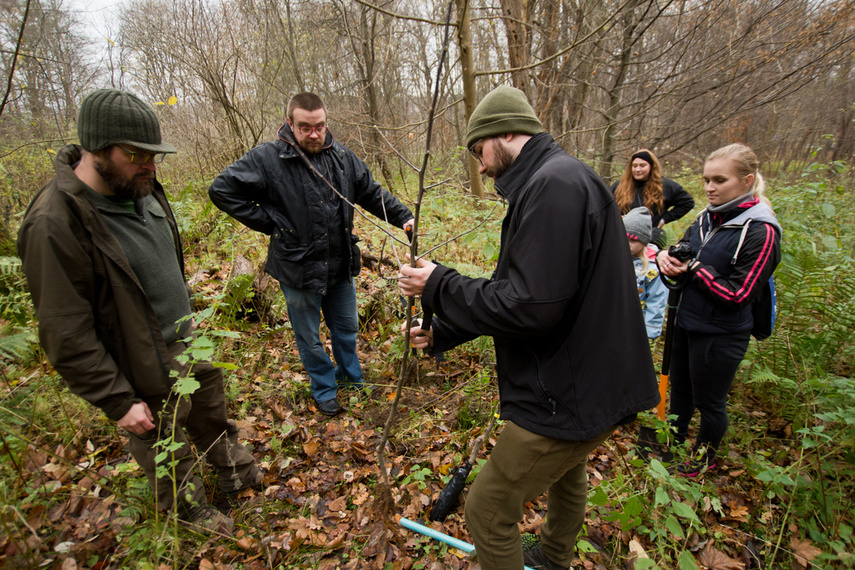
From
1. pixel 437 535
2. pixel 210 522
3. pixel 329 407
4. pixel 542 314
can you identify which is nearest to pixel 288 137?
pixel 329 407

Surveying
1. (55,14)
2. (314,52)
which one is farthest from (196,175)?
(314,52)

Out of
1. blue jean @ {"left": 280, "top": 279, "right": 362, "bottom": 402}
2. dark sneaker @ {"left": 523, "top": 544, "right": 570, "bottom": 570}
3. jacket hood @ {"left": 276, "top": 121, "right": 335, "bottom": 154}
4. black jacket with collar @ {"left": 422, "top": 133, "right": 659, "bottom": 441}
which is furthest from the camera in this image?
blue jean @ {"left": 280, "top": 279, "right": 362, "bottom": 402}

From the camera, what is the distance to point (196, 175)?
7.71 m

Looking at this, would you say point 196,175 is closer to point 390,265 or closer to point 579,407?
point 390,265

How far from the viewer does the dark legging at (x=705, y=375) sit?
2.59 m

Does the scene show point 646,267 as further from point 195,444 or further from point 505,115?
point 195,444

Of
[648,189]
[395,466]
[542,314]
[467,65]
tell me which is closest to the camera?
[542,314]

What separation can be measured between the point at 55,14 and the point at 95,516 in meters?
7.90

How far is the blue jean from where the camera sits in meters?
3.47

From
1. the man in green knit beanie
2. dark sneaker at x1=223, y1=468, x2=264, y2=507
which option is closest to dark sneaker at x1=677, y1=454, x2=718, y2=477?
dark sneaker at x1=223, y1=468, x2=264, y2=507

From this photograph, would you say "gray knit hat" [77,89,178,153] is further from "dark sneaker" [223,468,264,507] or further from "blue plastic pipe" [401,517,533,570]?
"blue plastic pipe" [401,517,533,570]

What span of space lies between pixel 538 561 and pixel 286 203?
119 inches

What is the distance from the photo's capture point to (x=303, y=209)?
327 cm

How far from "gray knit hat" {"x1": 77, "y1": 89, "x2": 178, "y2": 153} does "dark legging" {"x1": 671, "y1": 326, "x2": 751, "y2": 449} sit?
3501 millimetres
